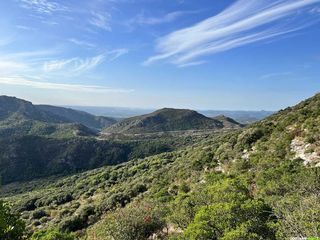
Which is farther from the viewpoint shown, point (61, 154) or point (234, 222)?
point (61, 154)

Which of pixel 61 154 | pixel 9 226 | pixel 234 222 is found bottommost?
pixel 61 154

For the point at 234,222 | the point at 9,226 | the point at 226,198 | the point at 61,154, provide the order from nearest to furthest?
the point at 9,226 → the point at 234,222 → the point at 226,198 → the point at 61,154

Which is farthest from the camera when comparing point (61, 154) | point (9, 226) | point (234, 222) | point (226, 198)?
point (61, 154)

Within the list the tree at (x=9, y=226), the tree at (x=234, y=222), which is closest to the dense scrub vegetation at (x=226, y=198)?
the tree at (x=234, y=222)

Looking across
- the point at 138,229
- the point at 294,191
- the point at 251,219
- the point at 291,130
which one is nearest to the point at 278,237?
the point at 251,219

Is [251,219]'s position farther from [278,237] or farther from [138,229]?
[138,229]

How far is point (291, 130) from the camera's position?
34750 mm

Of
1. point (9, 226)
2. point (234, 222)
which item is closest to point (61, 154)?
point (234, 222)

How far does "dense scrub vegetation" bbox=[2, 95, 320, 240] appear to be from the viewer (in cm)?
1484

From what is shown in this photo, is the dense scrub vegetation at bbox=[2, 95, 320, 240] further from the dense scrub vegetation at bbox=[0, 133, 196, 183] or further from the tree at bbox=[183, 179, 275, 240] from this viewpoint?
the dense scrub vegetation at bbox=[0, 133, 196, 183]

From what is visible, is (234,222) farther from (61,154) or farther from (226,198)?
(61,154)

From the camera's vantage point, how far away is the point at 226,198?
17.8 m

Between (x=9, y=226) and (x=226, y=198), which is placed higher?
(x=9, y=226)

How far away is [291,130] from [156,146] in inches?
4304
